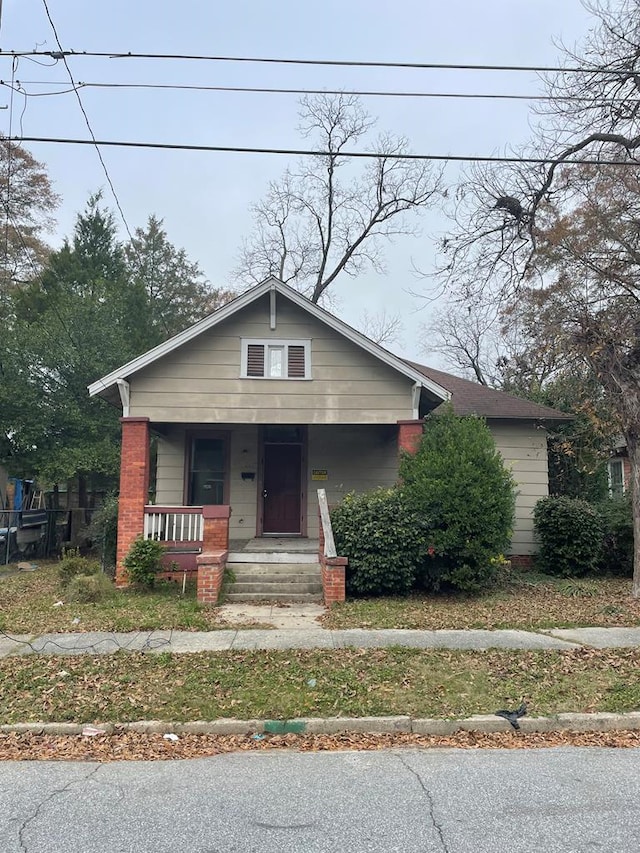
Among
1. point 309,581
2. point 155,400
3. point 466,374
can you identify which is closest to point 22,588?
point 155,400

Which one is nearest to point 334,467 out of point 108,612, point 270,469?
point 270,469

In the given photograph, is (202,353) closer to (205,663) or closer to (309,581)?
(309,581)

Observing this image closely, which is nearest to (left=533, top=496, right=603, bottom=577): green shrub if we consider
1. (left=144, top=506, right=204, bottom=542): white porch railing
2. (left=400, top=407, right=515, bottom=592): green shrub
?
(left=400, top=407, right=515, bottom=592): green shrub

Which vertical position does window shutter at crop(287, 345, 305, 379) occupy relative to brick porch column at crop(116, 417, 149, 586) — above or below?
above

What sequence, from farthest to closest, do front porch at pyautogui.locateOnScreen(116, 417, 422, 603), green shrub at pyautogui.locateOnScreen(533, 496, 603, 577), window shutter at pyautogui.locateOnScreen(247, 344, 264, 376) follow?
front porch at pyautogui.locateOnScreen(116, 417, 422, 603) < green shrub at pyautogui.locateOnScreen(533, 496, 603, 577) < window shutter at pyautogui.locateOnScreen(247, 344, 264, 376)

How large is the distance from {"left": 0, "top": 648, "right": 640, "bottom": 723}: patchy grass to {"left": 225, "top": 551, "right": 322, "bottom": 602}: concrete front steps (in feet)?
10.1

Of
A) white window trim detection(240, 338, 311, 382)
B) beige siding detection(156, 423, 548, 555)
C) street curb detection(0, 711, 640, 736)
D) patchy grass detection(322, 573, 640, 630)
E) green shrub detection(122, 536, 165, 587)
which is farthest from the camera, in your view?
beige siding detection(156, 423, 548, 555)

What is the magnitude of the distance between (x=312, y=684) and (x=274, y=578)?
4.50 metres

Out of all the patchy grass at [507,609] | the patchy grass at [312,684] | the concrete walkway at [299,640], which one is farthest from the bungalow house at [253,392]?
the patchy grass at [312,684]

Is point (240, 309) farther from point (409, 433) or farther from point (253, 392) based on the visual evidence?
point (409, 433)

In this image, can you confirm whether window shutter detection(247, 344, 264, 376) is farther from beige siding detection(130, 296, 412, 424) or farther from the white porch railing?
the white porch railing

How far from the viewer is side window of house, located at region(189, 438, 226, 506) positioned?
13602 mm

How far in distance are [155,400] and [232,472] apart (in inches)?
126

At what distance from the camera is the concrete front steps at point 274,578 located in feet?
31.4
